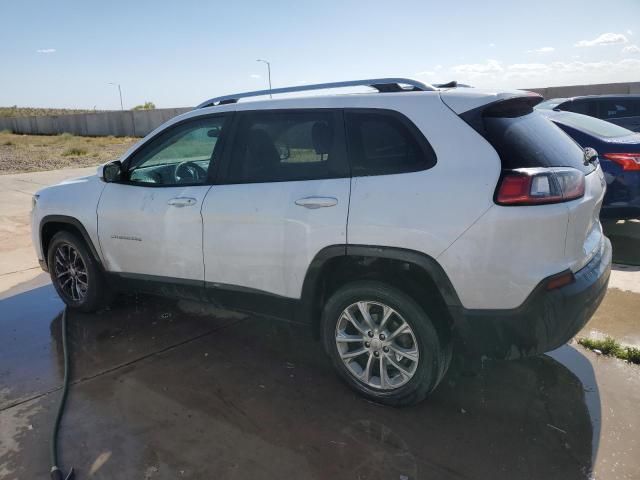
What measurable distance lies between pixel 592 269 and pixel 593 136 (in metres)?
3.78

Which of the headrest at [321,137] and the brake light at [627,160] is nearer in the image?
the headrest at [321,137]

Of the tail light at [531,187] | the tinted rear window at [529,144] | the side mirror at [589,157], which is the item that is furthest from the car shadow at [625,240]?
the tail light at [531,187]

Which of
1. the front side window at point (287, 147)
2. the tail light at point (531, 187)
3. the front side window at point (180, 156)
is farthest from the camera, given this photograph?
the front side window at point (180, 156)

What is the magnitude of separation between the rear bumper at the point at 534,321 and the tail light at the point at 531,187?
420 millimetres

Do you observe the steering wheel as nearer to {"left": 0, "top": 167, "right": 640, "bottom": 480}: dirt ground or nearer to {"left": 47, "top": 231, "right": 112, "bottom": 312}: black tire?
{"left": 47, "top": 231, "right": 112, "bottom": 312}: black tire

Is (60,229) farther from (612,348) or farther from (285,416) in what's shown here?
(612,348)

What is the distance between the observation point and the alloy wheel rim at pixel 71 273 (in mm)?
4523

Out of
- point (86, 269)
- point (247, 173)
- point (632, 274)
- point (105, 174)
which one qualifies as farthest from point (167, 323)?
point (632, 274)

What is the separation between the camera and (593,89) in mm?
21391

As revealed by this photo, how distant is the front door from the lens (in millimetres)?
3641

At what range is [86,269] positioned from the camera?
4.41 metres

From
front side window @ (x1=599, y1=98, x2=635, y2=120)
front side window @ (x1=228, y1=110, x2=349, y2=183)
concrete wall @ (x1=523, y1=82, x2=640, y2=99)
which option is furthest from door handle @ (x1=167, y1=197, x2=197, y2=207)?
concrete wall @ (x1=523, y1=82, x2=640, y2=99)

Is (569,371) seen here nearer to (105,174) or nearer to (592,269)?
(592,269)

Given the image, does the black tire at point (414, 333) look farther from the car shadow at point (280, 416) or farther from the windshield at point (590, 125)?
the windshield at point (590, 125)
